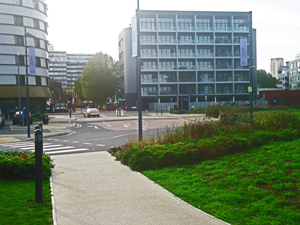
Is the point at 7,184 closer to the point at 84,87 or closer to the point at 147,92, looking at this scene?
the point at 147,92

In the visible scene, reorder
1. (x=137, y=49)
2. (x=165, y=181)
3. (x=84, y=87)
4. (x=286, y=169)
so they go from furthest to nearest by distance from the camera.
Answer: (x=84, y=87) → (x=137, y=49) → (x=165, y=181) → (x=286, y=169)

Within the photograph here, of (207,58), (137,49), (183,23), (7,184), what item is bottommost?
(7,184)

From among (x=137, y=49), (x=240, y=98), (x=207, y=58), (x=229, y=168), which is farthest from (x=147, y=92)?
(x=229, y=168)

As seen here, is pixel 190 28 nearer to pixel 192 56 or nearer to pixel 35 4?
pixel 192 56

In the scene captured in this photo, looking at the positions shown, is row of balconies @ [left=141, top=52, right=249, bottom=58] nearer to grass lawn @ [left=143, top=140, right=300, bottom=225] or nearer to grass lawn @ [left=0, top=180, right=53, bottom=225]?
grass lawn @ [left=143, top=140, right=300, bottom=225]

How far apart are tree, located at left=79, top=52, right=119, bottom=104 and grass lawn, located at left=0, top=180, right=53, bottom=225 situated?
8848cm

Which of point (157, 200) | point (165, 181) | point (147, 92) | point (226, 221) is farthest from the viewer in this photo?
point (147, 92)

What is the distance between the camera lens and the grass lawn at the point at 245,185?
5320mm

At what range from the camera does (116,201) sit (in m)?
6.48

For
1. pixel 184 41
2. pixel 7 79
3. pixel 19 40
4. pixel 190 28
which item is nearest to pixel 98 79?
pixel 184 41

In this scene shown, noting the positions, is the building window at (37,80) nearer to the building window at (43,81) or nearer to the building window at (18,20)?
the building window at (43,81)

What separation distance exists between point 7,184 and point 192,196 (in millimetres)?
4467

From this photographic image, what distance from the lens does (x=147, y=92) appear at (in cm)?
8031

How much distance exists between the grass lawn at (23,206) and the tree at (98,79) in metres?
88.5
